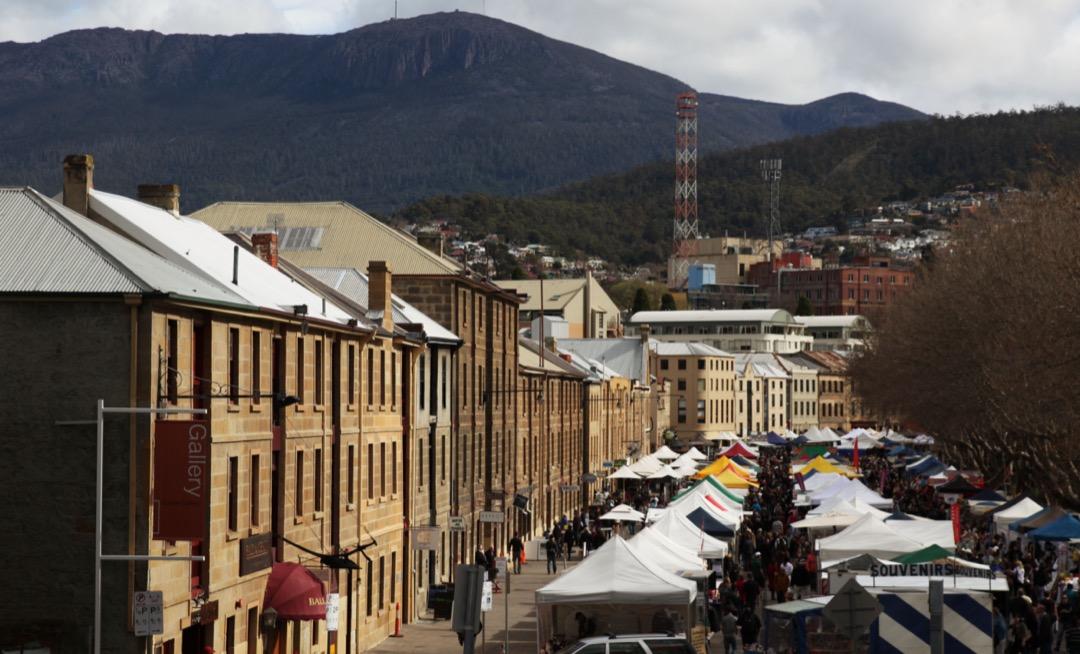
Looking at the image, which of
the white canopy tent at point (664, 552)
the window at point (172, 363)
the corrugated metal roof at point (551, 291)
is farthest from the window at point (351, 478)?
the corrugated metal roof at point (551, 291)

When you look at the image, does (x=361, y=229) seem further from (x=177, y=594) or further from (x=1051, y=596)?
(x=177, y=594)

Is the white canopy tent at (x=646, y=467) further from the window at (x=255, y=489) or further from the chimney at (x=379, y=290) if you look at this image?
the window at (x=255, y=489)

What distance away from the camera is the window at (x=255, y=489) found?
29.5 m

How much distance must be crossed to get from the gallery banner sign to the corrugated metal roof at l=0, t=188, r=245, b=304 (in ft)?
7.38

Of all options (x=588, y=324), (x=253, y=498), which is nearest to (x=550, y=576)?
(x=253, y=498)

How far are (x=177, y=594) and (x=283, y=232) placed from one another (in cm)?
4377

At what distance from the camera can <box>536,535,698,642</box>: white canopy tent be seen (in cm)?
3088

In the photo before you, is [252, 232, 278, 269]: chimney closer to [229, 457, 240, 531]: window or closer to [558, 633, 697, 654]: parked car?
[229, 457, 240, 531]: window

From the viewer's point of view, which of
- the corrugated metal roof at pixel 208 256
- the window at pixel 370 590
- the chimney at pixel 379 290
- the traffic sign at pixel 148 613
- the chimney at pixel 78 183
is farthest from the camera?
the chimney at pixel 379 290

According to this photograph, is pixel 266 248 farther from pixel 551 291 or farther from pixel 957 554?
pixel 551 291

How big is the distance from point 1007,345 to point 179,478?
1483 inches

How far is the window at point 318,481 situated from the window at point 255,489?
12.8 ft

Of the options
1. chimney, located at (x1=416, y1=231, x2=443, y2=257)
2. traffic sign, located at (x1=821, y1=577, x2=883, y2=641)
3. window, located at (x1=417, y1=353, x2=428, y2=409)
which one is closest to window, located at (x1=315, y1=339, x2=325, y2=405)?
window, located at (x1=417, y1=353, x2=428, y2=409)

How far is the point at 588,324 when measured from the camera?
145250 mm
